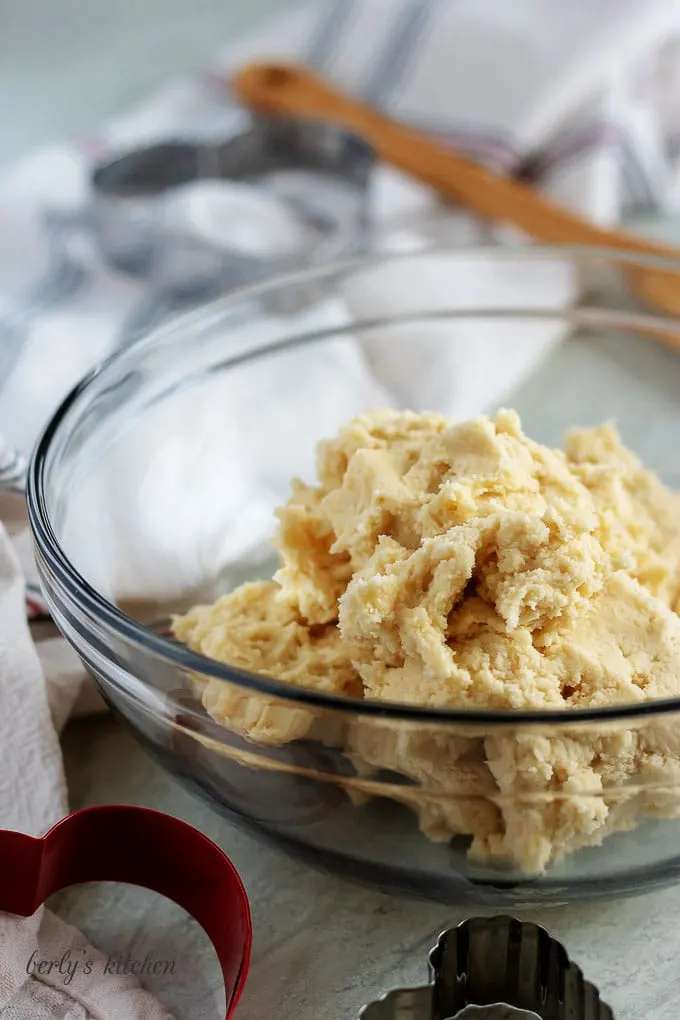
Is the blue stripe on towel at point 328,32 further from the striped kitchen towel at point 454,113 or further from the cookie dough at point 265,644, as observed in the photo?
the cookie dough at point 265,644

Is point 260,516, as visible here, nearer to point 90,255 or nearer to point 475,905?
point 475,905

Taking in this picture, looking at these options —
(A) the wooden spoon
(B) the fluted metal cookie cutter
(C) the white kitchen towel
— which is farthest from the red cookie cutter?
(A) the wooden spoon

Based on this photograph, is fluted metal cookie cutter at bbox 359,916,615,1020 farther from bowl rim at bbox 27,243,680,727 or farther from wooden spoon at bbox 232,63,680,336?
wooden spoon at bbox 232,63,680,336

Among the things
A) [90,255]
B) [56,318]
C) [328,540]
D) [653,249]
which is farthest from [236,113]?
Result: [328,540]

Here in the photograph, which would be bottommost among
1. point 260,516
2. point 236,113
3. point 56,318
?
point 260,516

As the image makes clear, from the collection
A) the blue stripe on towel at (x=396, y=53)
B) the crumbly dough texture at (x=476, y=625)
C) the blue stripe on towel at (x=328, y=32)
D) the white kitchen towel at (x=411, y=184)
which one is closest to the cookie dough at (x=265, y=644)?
the crumbly dough texture at (x=476, y=625)

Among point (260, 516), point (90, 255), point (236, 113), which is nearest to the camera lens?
point (260, 516)

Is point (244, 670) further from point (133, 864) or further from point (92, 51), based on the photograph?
point (92, 51)
